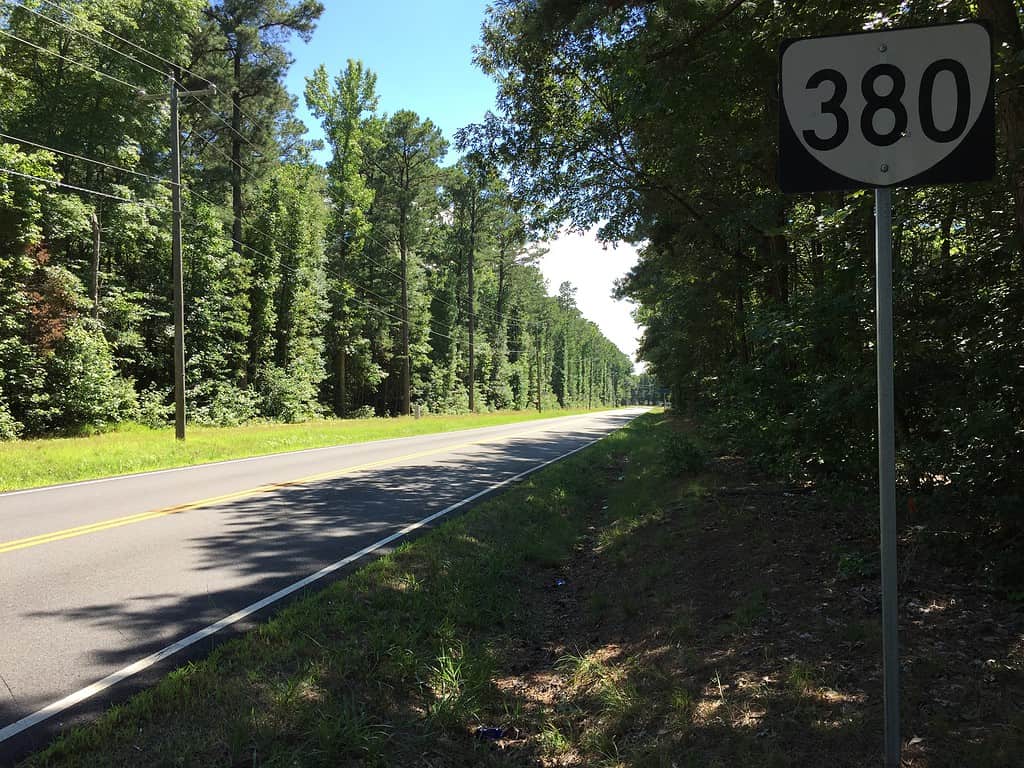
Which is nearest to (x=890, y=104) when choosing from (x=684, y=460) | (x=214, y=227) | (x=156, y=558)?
(x=156, y=558)

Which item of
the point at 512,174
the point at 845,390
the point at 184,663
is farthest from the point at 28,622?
the point at 512,174

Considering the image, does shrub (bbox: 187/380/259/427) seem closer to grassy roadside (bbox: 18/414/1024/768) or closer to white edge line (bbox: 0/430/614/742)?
white edge line (bbox: 0/430/614/742)

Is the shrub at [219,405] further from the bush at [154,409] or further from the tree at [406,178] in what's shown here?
the tree at [406,178]

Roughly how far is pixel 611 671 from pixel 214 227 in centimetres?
2793

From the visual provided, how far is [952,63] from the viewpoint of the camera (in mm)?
2045

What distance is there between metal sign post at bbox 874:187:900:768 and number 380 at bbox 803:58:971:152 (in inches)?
11.3

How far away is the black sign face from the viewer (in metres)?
2.02

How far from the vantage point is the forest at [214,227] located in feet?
60.0

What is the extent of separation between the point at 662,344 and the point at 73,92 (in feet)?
80.7

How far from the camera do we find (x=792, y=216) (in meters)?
7.77

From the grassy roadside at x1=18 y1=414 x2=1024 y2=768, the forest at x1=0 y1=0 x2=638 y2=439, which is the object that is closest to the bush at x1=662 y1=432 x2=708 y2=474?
the grassy roadside at x1=18 y1=414 x2=1024 y2=768

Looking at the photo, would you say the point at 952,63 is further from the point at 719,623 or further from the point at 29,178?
the point at 29,178

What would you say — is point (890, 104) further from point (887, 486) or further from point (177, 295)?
point (177, 295)

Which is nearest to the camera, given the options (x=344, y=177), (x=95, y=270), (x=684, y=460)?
(x=684, y=460)
